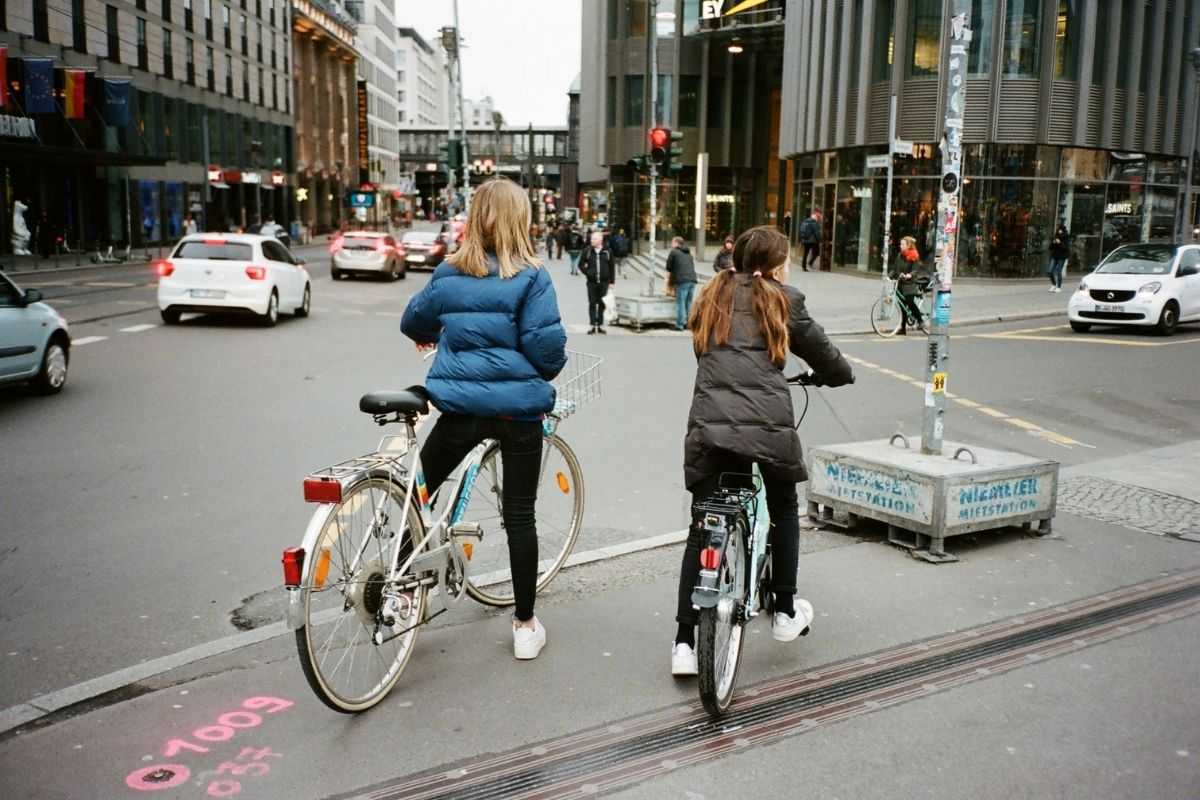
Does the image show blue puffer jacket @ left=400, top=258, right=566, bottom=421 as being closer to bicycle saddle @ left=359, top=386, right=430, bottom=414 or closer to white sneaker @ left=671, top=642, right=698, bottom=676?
bicycle saddle @ left=359, top=386, right=430, bottom=414

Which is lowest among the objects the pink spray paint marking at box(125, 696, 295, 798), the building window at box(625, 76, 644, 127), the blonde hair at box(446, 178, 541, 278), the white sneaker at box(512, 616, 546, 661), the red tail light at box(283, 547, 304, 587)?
the pink spray paint marking at box(125, 696, 295, 798)

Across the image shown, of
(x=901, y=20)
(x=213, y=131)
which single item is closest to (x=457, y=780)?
(x=901, y=20)

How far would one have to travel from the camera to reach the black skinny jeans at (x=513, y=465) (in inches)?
174

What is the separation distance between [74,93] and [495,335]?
144 feet

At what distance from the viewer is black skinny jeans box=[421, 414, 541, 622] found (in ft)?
14.5

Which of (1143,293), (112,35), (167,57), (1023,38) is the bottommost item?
(1143,293)

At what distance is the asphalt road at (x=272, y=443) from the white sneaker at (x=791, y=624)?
555 millimetres

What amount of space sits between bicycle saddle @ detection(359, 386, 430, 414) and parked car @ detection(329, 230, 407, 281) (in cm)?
2865

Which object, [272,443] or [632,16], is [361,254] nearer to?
[272,443]

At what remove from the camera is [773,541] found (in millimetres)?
4605

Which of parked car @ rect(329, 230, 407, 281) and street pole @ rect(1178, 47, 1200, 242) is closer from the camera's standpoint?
street pole @ rect(1178, 47, 1200, 242)

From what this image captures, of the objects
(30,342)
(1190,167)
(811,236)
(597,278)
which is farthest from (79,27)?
(1190,167)

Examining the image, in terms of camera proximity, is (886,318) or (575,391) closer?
(575,391)

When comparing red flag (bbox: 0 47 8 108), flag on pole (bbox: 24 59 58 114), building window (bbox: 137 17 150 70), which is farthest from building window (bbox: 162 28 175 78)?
red flag (bbox: 0 47 8 108)
